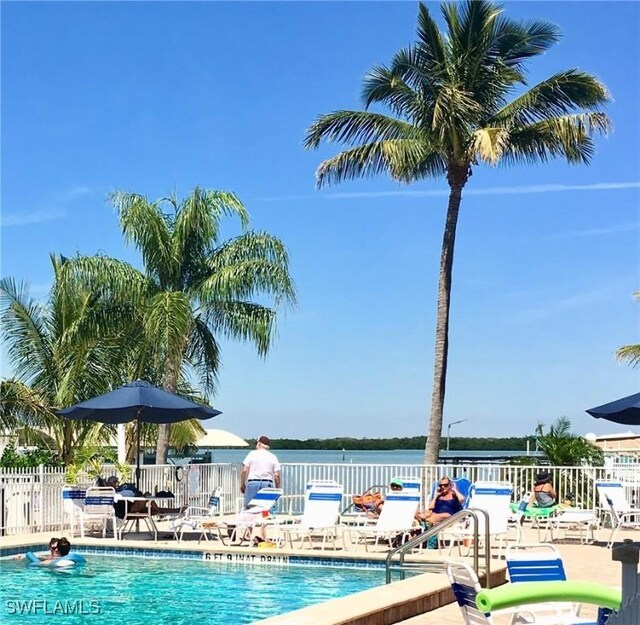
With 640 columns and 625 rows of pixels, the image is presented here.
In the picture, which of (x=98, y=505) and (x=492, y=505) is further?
(x=98, y=505)

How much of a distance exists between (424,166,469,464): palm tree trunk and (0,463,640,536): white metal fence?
7.43ft

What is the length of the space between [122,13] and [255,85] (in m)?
5.04

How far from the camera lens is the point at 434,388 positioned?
74.8 feet

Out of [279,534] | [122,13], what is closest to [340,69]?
[122,13]

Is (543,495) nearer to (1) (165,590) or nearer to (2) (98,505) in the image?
(2) (98,505)

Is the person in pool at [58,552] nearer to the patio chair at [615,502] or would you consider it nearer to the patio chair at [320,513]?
the patio chair at [320,513]

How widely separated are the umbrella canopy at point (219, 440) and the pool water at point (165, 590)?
21.6m

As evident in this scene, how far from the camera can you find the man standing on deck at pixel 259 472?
651 inches

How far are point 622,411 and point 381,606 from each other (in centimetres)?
686

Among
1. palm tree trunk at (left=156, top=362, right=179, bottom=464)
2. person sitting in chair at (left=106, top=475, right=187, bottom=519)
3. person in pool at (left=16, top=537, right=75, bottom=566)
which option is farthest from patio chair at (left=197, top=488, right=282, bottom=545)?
palm tree trunk at (left=156, top=362, right=179, bottom=464)

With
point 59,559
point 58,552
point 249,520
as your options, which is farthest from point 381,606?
point 249,520

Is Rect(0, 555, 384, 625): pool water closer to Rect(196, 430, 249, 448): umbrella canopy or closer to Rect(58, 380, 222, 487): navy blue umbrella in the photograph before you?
Rect(58, 380, 222, 487): navy blue umbrella

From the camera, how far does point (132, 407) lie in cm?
1691

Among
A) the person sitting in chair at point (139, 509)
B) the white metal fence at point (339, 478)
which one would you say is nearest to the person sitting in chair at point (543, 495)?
the white metal fence at point (339, 478)
